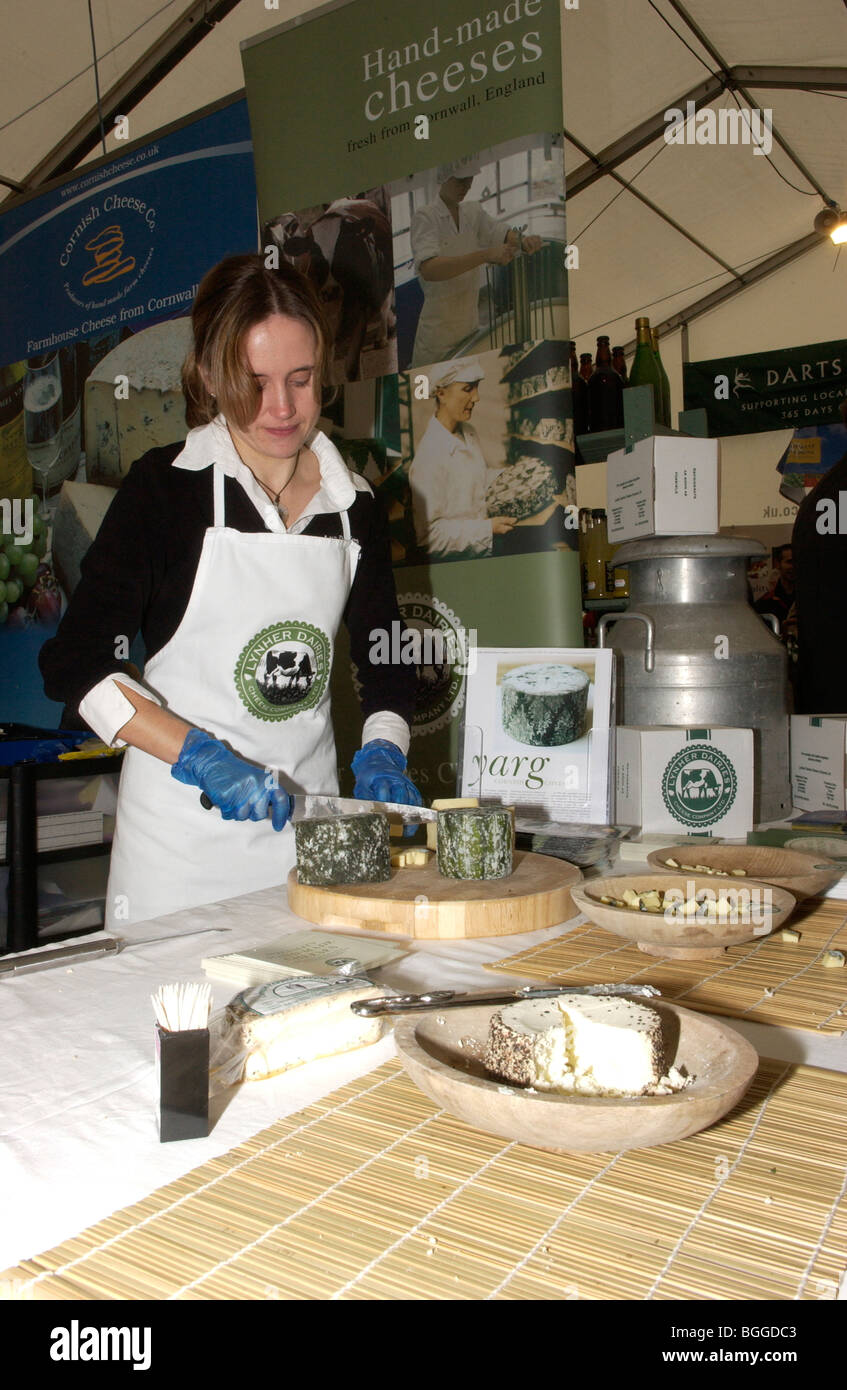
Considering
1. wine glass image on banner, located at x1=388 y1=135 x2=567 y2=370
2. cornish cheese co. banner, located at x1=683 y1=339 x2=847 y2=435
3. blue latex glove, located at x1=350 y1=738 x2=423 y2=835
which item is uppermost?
cornish cheese co. banner, located at x1=683 y1=339 x2=847 y2=435

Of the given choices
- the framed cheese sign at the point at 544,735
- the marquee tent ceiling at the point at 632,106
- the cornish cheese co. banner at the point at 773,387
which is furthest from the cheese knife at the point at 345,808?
the cornish cheese co. banner at the point at 773,387

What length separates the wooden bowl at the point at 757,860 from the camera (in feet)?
4.66

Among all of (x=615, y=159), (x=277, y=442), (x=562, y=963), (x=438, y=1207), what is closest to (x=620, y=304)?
(x=615, y=159)

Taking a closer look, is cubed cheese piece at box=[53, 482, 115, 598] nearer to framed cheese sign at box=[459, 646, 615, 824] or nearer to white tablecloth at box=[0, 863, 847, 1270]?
framed cheese sign at box=[459, 646, 615, 824]

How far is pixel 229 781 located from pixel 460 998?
0.85 metres

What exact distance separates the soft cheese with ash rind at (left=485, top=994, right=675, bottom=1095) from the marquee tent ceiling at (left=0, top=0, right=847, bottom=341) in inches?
124

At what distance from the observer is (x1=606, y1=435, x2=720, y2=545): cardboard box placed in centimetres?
246

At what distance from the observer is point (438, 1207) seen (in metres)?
0.66

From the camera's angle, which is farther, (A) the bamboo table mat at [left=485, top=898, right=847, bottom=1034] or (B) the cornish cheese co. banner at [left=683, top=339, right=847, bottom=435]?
(B) the cornish cheese co. banner at [left=683, top=339, right=847, bottom=435]

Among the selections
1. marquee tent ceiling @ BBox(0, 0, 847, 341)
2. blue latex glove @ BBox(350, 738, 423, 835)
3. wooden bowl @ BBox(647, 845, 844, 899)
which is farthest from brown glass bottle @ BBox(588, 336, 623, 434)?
wooden bowl @ BBox(647, 845, 844, 899)

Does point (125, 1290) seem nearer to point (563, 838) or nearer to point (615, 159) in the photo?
point (563, 838)

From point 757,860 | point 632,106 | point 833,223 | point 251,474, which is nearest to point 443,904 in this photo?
point 757,860
